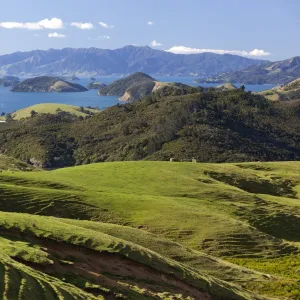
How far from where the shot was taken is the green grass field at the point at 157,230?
2056 cm

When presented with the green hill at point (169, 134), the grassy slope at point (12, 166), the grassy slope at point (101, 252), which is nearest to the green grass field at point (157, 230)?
the grassy slope at point (101, 252)

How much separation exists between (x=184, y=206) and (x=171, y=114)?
118 meters

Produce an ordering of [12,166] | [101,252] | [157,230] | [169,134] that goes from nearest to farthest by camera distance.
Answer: [101,252], [157,230], [12,166], [169,134]

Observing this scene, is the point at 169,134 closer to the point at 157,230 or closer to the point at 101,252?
the point at 157,230

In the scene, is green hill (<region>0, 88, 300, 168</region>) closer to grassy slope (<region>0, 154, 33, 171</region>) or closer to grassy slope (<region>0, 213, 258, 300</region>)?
grassy slope (<region>0, 154, 33, 171</region>)

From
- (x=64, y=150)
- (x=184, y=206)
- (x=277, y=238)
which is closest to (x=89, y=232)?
(x=184, y=206)

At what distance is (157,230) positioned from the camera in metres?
34.2

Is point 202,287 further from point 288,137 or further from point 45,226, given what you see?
point 288,137

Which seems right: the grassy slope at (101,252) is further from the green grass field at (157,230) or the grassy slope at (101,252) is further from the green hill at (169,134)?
the green hill at (169,134)

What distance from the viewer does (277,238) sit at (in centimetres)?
3825

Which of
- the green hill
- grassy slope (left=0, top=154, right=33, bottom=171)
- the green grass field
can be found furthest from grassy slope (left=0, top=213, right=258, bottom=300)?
the green hill

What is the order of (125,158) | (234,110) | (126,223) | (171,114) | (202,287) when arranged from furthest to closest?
(234,110)
(171,114)
(125,158)
(126,223)
(202,287)

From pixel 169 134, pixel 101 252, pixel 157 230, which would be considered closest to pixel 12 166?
pixel 157 230

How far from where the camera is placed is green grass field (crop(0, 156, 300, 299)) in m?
20.6
